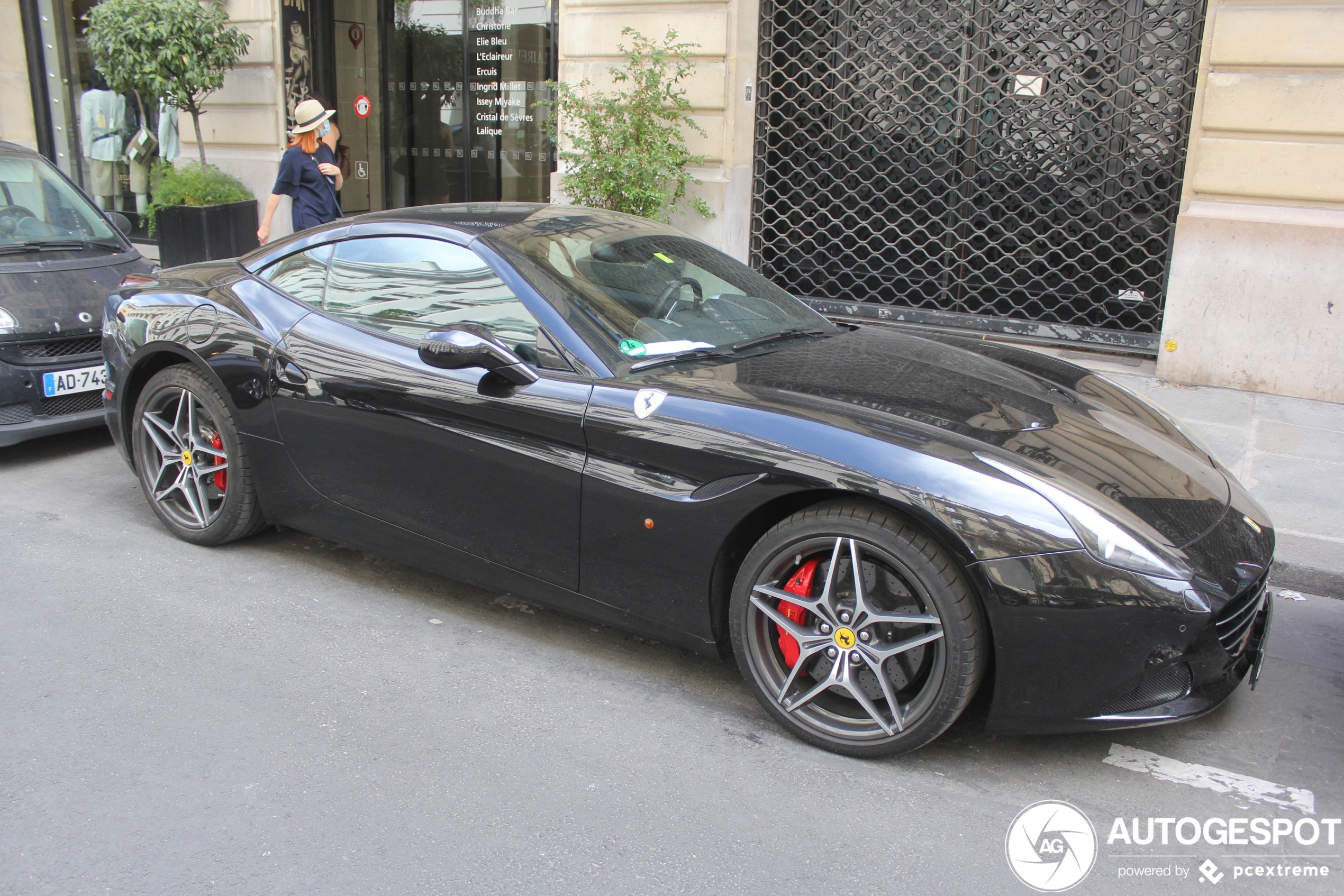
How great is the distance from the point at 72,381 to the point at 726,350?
12.6 feet

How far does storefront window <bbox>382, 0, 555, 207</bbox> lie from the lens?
1174 cm

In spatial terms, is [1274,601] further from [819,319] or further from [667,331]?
[667,331]

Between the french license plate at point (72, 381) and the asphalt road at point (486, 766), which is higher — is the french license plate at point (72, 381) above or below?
above

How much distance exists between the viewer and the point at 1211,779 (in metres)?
2.99

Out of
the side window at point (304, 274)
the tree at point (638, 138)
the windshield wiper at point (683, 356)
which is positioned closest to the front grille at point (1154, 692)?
the windshield wiper at point (683, 356)

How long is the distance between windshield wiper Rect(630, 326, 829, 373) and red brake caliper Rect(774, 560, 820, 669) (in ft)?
2.85

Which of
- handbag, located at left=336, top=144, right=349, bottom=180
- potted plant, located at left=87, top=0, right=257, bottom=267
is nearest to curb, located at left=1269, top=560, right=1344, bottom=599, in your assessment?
potted plant, located at left=87, top=0, right=257, bottom=267

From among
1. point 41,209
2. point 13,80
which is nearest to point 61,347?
point 41,209

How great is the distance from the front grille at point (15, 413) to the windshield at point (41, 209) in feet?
3.99

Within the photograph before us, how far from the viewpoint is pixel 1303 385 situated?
23.7 feet

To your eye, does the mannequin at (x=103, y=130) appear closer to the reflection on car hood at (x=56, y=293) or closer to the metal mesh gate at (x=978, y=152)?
the reflection on car hood at (x=56, y=293)

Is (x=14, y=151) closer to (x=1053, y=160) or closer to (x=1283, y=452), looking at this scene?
(x=1053, y=160)

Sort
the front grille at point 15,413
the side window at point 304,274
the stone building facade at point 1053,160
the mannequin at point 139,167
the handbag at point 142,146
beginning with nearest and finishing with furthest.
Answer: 1. the side window at point 304,274
2. the front grille at point 15,413
3. the stone building facade at point 1053,160
4. the handbag at point 142,146
5. the mannequin at point 139,167

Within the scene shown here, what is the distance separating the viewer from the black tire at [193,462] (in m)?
4.33
